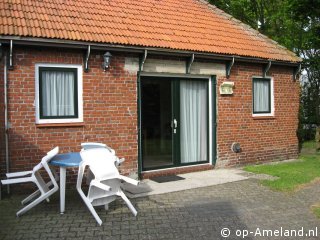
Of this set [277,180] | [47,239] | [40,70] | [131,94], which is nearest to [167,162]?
[131,94]

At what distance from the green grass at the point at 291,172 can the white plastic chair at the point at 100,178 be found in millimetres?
3729

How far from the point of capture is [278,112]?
38.8 ft

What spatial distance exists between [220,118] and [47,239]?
247 inches

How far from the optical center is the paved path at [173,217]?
5402mm

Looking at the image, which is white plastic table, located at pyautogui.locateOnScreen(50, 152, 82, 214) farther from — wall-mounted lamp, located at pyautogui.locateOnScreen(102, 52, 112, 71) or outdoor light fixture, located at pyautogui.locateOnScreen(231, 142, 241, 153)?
outdoor light fixture, located at pyautogui.locateOnScreen(231, 142, 241, 153)

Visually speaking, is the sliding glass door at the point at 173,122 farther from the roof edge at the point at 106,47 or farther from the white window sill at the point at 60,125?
the white window sill at the point at 60,125

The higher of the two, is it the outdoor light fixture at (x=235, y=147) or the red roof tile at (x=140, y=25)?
the red roof tile at (x=140, y=25)

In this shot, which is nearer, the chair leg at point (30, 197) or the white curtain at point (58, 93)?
the chair leg at point (30, 197)

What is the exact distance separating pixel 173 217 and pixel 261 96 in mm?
6553

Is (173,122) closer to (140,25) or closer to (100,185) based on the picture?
(140,25)

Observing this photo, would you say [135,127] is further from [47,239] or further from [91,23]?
[47,239]

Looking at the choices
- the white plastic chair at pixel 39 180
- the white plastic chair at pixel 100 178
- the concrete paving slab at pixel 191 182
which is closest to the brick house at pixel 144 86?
the concrete paving slab at pixel 191 182

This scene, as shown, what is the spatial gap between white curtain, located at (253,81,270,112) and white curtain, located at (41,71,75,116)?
5.76 meters

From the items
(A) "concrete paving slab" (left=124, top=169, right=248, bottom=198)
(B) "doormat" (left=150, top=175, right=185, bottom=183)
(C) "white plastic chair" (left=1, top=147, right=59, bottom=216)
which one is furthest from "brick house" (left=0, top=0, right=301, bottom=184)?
(C) "white plastic chair" (left=1, top=147, right=59, bottom=216)
